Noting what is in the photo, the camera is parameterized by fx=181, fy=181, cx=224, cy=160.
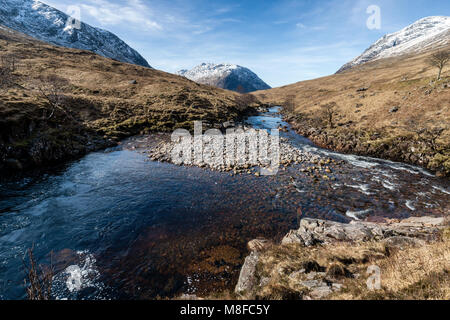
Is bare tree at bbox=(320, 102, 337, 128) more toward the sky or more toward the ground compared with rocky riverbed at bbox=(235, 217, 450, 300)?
more toward the sky

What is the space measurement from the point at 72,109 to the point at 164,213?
130ft

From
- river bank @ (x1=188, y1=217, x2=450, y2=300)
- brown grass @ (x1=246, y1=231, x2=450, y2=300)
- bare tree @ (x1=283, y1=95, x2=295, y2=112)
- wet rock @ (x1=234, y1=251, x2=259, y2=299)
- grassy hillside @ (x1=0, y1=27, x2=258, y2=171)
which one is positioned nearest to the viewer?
brown grass @ (x1=246, y1=231, x2=450, y2=300)

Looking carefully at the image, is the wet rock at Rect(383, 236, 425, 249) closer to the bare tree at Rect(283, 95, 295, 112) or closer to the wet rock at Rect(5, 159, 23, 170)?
the wet rock at Rect(5, 159, 23, 170)

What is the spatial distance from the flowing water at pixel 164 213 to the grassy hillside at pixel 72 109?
5.21 m

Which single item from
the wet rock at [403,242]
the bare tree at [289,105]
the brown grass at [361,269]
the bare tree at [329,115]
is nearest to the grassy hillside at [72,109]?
the bare tree at [329,115]

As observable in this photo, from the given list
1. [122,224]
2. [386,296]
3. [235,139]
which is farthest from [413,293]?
[235,139]

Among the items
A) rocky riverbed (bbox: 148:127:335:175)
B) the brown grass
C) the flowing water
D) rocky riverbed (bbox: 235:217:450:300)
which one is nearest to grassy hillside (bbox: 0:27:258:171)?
the flowing water

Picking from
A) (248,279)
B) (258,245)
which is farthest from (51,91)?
(248,279)

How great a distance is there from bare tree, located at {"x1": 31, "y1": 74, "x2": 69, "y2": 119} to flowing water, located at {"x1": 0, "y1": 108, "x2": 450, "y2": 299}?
1786cm

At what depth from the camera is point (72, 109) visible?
1554 inches

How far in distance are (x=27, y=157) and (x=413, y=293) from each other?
1360 inches

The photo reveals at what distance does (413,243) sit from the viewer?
31.3 feet

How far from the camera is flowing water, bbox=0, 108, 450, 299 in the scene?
10266 mm

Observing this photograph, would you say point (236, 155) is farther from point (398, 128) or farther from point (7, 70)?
point (7, 70)
